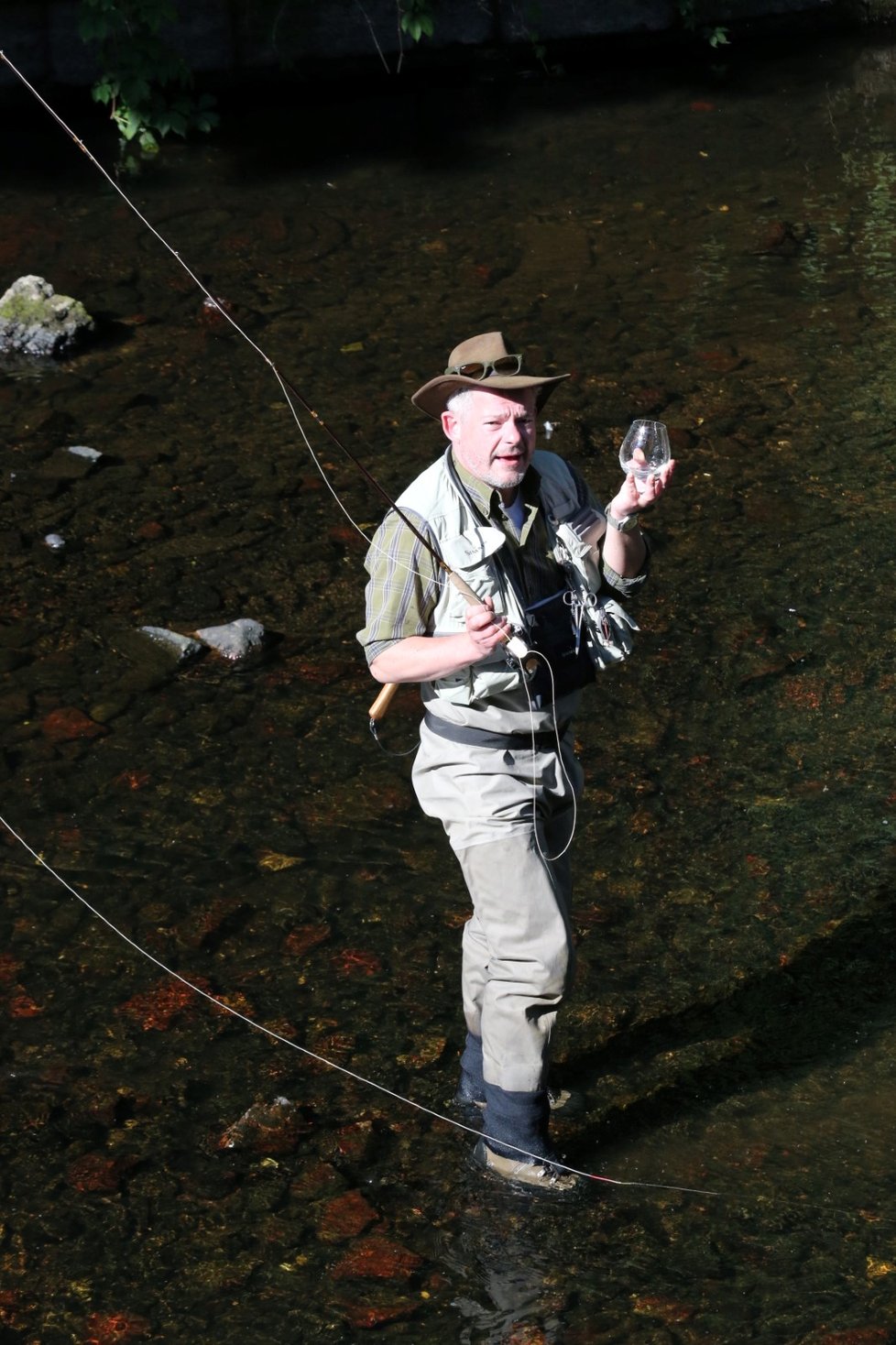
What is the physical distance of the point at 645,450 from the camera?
11.6ft

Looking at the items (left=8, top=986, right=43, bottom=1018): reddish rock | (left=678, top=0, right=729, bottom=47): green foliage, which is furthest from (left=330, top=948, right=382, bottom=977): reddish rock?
(left=678, top=0, right=729, bottom=47): green foliage

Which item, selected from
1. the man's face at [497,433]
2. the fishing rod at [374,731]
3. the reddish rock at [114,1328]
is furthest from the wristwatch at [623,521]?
the reddish rock at [114,1328]

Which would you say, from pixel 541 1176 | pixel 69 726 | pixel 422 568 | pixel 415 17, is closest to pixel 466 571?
pixel 422 568

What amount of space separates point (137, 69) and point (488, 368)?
8.76 metres

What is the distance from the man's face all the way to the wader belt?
0.55m

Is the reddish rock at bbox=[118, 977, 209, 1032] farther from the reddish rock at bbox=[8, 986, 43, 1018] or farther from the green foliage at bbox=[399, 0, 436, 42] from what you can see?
the green foliage at bbox=[399, 0, 436, 42]

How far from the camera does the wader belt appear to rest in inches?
149

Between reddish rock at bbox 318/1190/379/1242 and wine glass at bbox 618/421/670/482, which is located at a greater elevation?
wine glass at bbox 618/421/670/482

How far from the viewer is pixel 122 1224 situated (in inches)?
156

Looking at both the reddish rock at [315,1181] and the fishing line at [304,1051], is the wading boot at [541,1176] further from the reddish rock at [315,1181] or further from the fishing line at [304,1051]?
the reddish rock at [315,1181]

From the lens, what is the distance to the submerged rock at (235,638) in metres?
6.24

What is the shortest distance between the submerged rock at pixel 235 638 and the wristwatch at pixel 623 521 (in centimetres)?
277

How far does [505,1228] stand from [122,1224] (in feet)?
2.96

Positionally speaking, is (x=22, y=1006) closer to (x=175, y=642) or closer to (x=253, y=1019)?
(x=253, y=1019)
